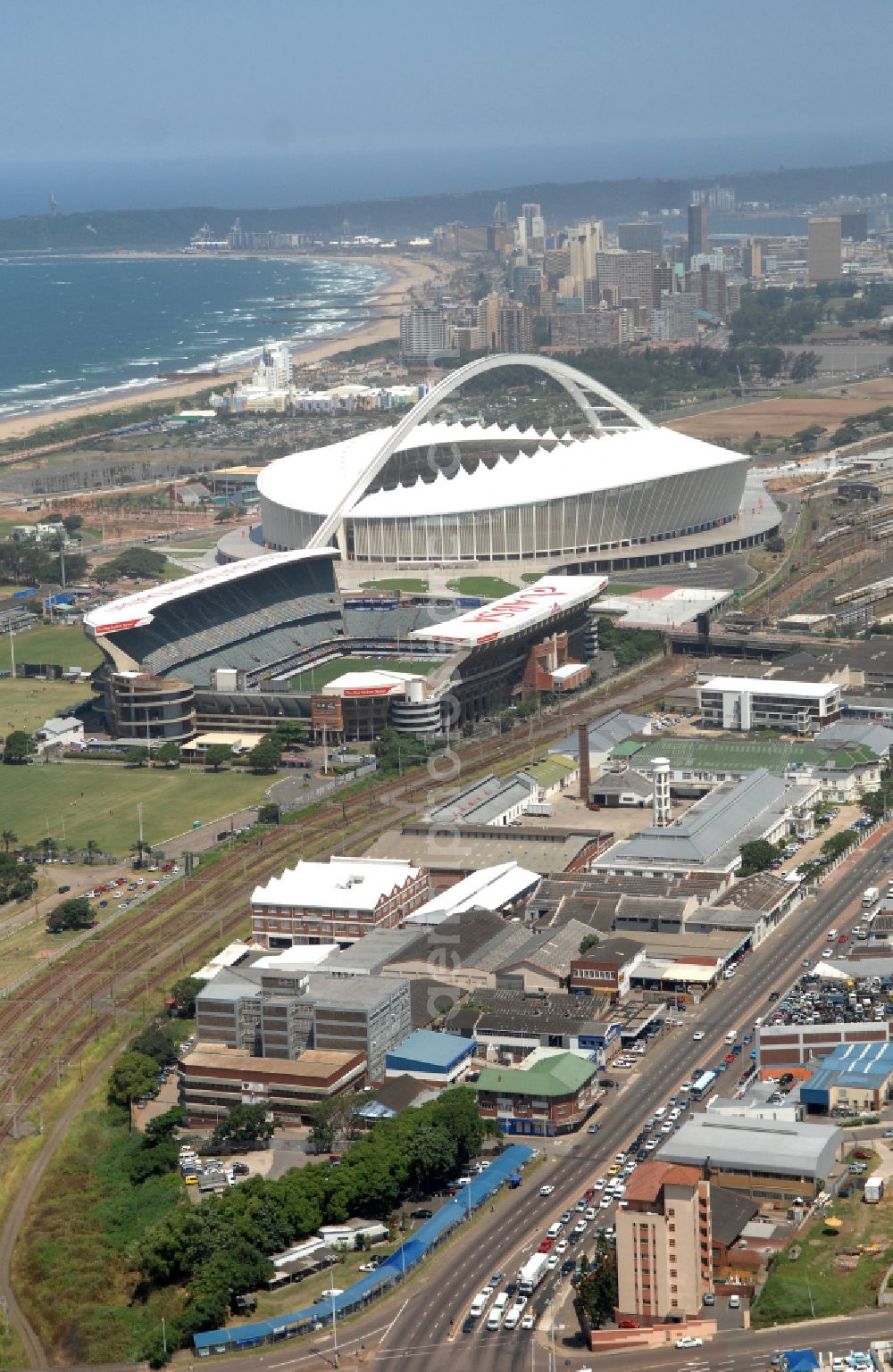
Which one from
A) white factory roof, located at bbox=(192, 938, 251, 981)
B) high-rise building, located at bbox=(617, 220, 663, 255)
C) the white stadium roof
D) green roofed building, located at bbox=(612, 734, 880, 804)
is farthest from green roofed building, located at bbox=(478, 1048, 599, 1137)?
high-rise building, located at bbox=(617, 220, 663, 255)

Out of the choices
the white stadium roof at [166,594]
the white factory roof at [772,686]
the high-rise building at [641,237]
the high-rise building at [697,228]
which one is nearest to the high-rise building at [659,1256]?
the white factory roof at [772,686]

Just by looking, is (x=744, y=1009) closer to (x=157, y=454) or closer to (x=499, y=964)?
(x=499, y=964)

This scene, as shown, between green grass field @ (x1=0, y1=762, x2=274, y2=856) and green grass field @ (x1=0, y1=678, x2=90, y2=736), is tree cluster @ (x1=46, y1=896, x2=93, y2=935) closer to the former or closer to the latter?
green grass field @ (x1=0, y1=762, x2=274, y2=856)

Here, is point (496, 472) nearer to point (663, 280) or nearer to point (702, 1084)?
point (702, 1084)

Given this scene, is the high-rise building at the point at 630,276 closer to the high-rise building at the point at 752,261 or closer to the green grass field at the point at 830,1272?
the high-rise building at the point at 752,261

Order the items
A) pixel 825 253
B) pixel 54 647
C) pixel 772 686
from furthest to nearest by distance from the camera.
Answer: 1. pixel 825 253
2. pixel 54 647
3. pixel 772 686

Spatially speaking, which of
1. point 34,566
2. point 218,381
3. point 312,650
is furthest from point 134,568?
point 218,381

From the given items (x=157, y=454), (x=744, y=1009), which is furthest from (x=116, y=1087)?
(x=157, y=454)
